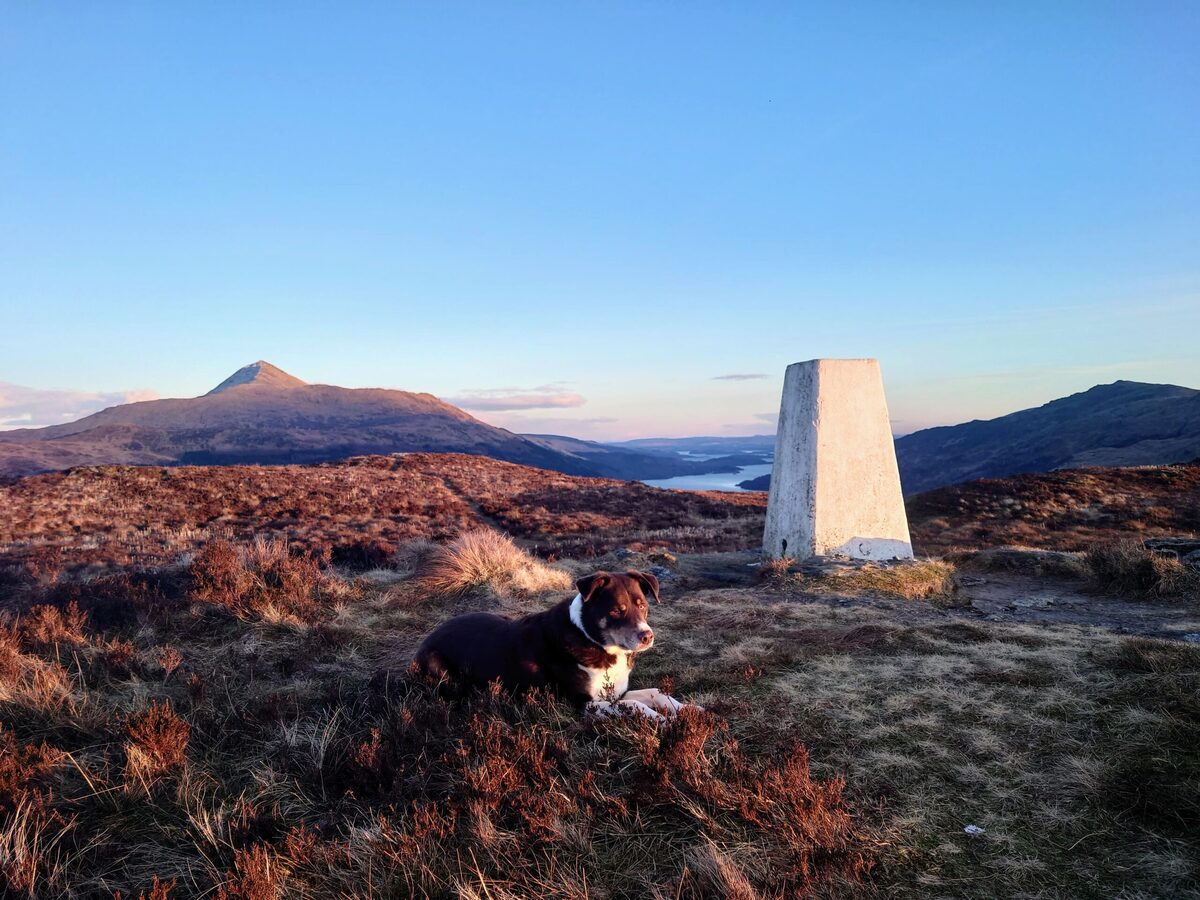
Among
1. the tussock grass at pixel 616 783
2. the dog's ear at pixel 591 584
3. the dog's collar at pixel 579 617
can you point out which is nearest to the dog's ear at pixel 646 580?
the dog's ear at pixel 591 584

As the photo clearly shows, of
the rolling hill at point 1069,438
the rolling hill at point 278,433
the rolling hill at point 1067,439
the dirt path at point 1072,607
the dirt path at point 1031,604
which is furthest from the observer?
the rolling hill at point 278,433

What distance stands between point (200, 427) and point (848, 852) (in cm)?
12430

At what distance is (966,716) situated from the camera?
480 centimetres

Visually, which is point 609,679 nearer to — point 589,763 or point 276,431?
point 589,763

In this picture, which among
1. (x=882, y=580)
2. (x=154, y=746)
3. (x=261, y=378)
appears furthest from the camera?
(x=261, y=378)

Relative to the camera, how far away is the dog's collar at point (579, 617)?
178 inches

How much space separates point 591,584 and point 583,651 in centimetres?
48

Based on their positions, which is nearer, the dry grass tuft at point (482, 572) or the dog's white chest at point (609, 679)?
the dog's white chest at point (609, 679)

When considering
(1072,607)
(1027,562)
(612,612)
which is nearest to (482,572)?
(612,612)

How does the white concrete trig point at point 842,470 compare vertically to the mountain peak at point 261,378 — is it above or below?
below

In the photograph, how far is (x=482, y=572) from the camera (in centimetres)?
1053

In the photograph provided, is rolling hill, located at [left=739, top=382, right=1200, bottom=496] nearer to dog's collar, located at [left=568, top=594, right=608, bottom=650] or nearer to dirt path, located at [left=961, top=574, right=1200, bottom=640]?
dirt path, located at [left=961, top=574, right=1200, bottom=640]

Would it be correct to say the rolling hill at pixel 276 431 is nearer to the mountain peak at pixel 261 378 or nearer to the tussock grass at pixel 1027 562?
the mountain peak at pixel 261 378

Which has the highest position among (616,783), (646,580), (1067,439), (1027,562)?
(1067,439)
